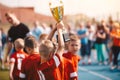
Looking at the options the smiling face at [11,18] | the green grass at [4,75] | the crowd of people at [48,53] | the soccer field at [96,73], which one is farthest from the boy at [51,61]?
the green grass at [4,75]

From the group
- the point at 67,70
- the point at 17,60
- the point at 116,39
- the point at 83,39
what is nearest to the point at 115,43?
the point at 116,39

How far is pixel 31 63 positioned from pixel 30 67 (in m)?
0.03

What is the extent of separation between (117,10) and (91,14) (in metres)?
0.24

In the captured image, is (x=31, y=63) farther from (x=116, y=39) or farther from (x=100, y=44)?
(x=100, y=44)

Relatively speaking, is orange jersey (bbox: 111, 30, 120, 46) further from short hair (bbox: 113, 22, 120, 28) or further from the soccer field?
the soccer field

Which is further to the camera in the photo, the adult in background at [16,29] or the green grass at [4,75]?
the green grass at [4,75]

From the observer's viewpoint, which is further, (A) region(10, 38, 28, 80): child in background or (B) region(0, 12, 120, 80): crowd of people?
(A) region(10, 38, 28, 80): child in background

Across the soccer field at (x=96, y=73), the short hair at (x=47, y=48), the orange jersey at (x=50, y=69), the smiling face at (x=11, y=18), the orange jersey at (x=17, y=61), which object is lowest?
the soccer field at (x=96, y=73)

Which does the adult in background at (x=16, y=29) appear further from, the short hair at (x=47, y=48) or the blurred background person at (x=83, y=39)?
the blurred background person at (x=83, y=39)

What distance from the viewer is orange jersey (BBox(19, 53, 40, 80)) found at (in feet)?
6.82

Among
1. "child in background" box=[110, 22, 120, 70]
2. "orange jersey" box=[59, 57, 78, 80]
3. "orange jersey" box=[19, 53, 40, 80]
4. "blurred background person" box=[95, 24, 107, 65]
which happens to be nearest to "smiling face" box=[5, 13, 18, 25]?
"orange jersey" box=[19, 53, 40, 80]

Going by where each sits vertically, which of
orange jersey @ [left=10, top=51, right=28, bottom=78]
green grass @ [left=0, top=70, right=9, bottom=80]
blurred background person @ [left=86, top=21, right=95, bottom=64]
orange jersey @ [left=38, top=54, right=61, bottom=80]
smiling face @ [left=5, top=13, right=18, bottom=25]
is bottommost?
green grass @ [left=0, top=70, right=9, bottom=80]

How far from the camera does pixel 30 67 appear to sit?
212 cm

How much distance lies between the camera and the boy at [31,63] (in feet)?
6.85
